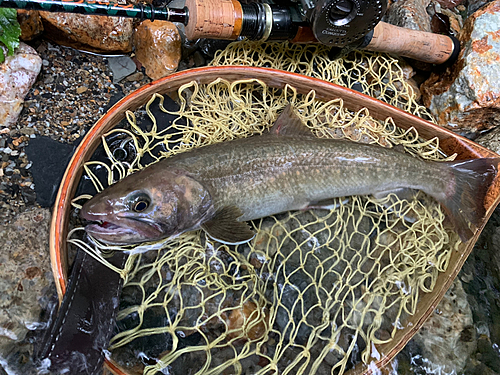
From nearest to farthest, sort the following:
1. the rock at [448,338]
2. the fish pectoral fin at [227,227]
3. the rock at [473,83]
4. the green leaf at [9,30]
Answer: the fish pectoral fin at [227,227] → the green leaf at [9,30] → the rock at [448,338] → the rock at [473,83]

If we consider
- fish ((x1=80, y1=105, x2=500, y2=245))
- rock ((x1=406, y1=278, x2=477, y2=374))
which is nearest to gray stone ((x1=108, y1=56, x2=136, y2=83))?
fish ((x1=80, y1=105, x2=500, y2=245))

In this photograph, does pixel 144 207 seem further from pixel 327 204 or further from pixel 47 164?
pixel 327 204

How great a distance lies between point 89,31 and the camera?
10.6ft

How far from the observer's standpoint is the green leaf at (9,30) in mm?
2723

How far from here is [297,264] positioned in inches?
115

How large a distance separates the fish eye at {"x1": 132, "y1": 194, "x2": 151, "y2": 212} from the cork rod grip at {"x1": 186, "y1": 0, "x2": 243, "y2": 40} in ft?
4.56

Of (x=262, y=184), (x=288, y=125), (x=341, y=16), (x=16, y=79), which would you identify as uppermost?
(x=341, y=16)

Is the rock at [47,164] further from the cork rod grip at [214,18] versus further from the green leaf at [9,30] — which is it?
the cork rod grip at [214,18]

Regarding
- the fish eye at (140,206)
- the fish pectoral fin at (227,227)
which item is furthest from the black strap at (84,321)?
the fish pectoral fin at (227,227)

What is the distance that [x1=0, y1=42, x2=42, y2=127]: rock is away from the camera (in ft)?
9.23

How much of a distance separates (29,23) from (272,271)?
296 centimetres

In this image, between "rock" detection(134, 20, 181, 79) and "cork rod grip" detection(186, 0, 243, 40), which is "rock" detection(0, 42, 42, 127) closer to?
"rock" detection(134, 20, 181, 79)

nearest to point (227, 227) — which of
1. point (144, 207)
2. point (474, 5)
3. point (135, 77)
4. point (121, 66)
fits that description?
point (144, 207)

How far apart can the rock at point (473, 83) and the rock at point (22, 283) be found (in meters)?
4.04
